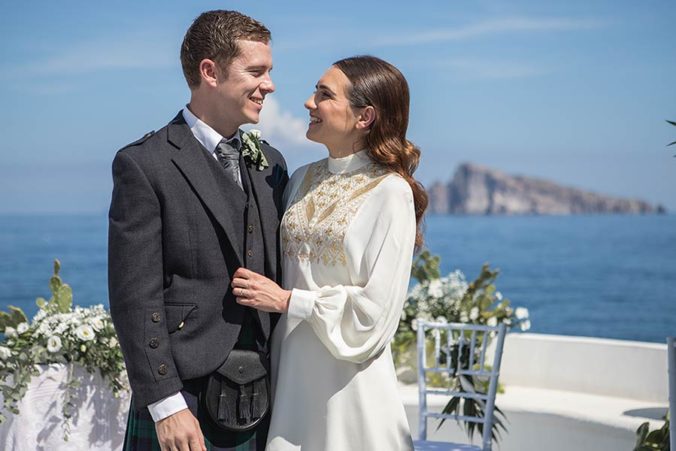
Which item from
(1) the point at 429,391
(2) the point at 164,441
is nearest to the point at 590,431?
(1) the point at 429,391

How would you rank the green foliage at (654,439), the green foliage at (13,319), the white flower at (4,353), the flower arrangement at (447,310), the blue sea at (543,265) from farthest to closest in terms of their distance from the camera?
the blue sea at (543,265) < the flower arrangement at (447,310) < the green foliage at (654,439) < the green foliage at (13,319) < the white flower at (4,353)

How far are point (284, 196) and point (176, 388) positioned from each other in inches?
24.8

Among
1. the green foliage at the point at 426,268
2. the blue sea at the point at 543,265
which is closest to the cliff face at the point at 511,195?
the blue sea at the point at 543,265

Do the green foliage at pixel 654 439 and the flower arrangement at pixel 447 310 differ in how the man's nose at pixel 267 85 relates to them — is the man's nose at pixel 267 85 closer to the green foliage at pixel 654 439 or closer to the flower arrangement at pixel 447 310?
the green foliage at pixel 654 439

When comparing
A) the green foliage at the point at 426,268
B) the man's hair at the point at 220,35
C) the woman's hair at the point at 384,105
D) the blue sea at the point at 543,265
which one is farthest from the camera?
the blue sea at the point at 543,265

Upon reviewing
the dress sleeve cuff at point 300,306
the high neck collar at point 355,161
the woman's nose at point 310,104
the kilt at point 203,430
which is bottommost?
the kilt at point 203,430

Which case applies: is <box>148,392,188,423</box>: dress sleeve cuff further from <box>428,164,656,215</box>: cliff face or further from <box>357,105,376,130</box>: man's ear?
<box>428,164,656,215</box>: cliff face

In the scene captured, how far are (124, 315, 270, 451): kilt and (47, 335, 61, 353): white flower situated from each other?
1.20 metres

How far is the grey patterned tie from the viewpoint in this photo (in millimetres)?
2529

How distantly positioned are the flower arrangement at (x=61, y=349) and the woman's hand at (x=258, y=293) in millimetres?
1389

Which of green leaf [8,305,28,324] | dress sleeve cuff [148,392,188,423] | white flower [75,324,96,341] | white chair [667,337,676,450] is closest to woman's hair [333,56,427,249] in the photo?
dress sleeve cuff [148,392,188,423]

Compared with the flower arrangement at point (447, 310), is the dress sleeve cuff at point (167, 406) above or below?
above

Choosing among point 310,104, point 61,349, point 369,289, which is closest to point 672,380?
point 369,289

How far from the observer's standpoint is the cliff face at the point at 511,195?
71125mm
